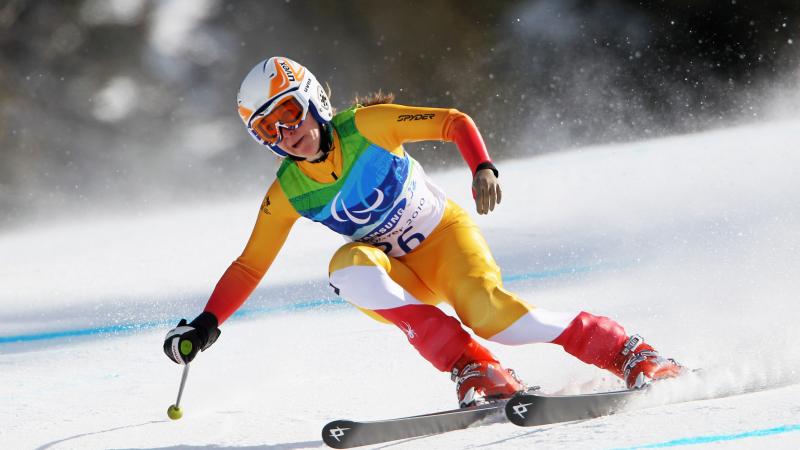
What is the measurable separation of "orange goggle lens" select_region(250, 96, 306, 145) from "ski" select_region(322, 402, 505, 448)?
39.0 inches

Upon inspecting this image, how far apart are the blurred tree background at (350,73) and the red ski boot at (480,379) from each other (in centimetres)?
807

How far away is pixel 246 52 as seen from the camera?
38.8 feet

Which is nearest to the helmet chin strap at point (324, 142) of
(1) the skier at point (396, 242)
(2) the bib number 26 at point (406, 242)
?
(1) the skier at point (396, 242)

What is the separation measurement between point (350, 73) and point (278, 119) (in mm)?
8534

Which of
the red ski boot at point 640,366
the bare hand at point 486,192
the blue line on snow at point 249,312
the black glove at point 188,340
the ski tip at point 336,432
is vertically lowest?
the ski tip at point 336,432

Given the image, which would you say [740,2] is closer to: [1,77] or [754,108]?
[754,108]

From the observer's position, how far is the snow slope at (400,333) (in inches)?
117

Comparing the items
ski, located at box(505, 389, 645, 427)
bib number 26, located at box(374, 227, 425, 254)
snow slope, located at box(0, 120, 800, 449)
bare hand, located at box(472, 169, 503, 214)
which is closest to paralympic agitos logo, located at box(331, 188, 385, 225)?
bib number 26, located at box(374, 227, 425, 254)

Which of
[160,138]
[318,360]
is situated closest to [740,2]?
[160,138]

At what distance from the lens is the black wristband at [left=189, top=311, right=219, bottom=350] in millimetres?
3090

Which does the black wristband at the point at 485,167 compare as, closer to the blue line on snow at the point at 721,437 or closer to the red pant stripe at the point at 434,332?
the red pant stripe at the point at 434,332

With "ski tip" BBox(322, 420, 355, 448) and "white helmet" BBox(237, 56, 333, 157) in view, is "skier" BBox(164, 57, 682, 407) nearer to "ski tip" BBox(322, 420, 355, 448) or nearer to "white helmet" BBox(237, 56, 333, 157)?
"white helmet" BBox(237, 56, 333, 157)

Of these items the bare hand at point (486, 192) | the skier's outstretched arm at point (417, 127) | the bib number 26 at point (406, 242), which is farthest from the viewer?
the bib number 26 at point (406, 242)

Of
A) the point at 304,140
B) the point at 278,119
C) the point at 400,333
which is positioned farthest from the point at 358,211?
the point at 400,333
